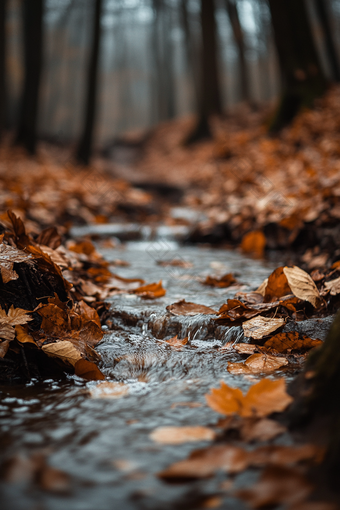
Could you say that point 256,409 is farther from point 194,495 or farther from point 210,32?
point 210,32

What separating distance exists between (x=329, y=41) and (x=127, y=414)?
13864 millimetres

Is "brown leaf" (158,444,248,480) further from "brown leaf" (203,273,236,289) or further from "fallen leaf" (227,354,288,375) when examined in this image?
"brown leaf" (203,273,236,289)

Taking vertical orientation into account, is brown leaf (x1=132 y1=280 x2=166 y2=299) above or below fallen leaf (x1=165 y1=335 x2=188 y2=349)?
above

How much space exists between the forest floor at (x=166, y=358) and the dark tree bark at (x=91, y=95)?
6.78 m

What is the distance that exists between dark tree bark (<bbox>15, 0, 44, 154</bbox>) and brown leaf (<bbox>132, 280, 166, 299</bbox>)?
8.67 metres

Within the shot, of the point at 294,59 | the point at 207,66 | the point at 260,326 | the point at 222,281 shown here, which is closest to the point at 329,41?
the point at 207,66

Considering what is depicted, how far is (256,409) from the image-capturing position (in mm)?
1093

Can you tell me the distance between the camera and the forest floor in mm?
884

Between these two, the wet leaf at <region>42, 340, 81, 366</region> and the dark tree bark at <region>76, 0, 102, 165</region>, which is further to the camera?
the dark tree bark at <region>76, 0, 102, 165</region>

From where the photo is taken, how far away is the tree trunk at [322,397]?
96 cm

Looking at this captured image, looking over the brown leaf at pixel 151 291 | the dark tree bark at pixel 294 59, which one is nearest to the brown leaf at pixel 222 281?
the brown leaf at pixel 151 291

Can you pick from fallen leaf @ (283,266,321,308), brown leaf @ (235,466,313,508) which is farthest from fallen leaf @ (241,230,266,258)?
brown leaf @ (235,466,313,508)

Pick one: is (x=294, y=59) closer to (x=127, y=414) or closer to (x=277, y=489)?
(x=127, y=414)

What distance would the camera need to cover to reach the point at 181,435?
105cm
